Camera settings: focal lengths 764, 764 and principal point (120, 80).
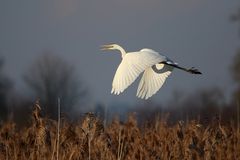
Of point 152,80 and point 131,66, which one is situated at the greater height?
point 131,66

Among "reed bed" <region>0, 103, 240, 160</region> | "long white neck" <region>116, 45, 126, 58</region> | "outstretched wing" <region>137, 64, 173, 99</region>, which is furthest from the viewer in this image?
"outstretched wing" <region>137, 64, 173, 99</region>

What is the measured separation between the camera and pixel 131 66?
7.34 meters

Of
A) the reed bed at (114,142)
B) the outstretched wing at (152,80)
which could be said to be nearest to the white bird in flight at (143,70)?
the outstretched wing at (152,80)

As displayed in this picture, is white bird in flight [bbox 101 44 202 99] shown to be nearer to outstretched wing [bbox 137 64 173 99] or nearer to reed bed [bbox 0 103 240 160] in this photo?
outstretched wing [bbox 137 64 173 99]

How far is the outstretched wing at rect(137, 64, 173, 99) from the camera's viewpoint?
8.10 metres

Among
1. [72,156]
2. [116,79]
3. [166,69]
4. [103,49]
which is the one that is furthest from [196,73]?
[72,156]

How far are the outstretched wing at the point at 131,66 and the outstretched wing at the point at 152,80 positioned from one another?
457 millimetres

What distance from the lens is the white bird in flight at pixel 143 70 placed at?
23.0 feet

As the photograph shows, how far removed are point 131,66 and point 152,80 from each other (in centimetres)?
107

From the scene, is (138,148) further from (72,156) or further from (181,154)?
(72,156)

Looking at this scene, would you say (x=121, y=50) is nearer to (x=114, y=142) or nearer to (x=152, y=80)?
(x=152, y=80)

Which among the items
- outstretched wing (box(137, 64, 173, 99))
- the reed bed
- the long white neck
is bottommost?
the reed bed

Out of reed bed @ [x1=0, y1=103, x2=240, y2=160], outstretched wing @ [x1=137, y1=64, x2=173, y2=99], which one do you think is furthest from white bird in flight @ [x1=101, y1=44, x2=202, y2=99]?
reed bed @ [x1=0, y1=103, x2=240, y2=160]

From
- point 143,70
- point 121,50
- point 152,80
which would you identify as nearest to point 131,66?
point 143,70
